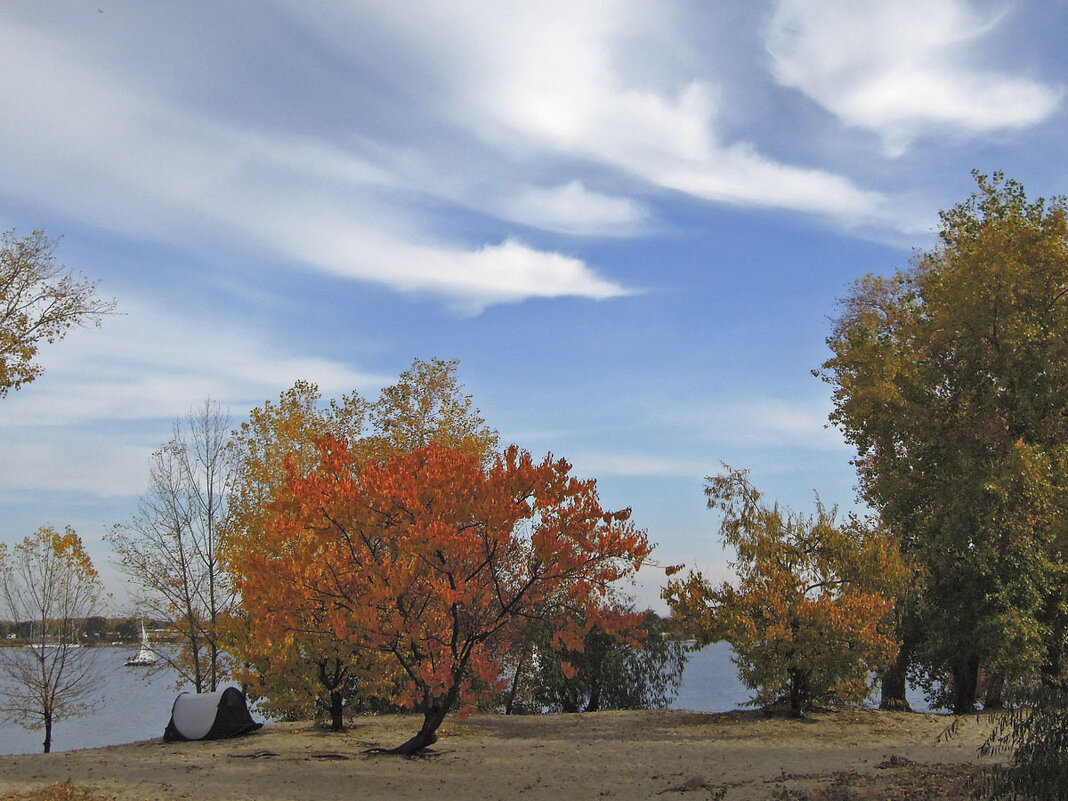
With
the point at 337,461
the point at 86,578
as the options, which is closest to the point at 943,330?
the point at 337,461

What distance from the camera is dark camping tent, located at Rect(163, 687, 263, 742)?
18.2 metres

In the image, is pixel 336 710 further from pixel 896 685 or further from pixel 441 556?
pixel 896 685

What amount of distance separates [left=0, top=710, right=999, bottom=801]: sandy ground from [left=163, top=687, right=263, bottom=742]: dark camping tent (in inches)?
16.7

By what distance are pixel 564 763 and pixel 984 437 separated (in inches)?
486

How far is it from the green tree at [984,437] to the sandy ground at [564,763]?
2.81m

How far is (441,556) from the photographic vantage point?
15.0 m

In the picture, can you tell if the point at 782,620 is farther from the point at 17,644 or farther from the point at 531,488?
the point at 17,644

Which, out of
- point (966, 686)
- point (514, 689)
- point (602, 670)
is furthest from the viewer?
point (514, 689)

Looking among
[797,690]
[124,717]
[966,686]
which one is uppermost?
[797,690]

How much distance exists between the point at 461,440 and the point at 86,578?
12.4 m

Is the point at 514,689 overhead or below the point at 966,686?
below

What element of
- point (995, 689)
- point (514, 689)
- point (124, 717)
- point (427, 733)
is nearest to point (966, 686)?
point (995, 689)

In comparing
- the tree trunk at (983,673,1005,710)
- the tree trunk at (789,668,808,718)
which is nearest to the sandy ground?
the tree trunk at (789,668,808,718)

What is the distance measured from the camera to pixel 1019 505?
63.3 feet
